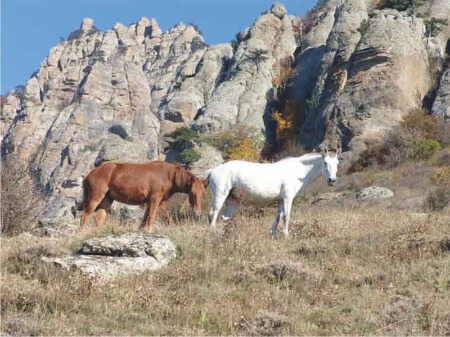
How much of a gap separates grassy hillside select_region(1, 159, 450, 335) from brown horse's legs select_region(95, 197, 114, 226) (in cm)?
182

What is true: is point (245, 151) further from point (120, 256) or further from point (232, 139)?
point (120, 256)

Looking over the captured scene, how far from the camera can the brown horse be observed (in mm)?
12125

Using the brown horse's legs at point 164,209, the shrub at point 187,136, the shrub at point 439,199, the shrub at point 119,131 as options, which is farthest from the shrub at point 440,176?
the shrub at point 119,131

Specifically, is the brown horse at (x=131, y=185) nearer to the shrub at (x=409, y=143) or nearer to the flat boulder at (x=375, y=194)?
the flat boulder at (x=375, y=194)

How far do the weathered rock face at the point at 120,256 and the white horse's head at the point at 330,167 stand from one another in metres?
4.08

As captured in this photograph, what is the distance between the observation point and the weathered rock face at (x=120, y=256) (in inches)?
337

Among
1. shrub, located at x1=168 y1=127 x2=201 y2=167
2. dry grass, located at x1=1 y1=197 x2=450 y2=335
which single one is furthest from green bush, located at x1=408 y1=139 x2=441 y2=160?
dry grass, located at x1=1 y1=197 x2=450 y2=335

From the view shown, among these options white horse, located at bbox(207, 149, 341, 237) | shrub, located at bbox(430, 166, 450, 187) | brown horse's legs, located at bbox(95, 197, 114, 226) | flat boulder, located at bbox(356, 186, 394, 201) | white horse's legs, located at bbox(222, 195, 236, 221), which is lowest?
brown horse's legs, located at bbox(95, 197, 114, 226)

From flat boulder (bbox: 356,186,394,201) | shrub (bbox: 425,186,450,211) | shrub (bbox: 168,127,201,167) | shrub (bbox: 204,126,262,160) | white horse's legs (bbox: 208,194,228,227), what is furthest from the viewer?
shrub (bbox: 204,126,262,160)

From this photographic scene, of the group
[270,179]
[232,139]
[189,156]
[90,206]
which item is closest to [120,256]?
[90,206]

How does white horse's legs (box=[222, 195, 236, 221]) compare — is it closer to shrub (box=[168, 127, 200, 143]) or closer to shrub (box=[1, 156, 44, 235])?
shrub (box=[1, 156, 44, 235])

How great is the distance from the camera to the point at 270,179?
12586mm

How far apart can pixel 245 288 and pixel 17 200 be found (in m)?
9.58

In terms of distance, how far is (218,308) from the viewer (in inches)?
291
